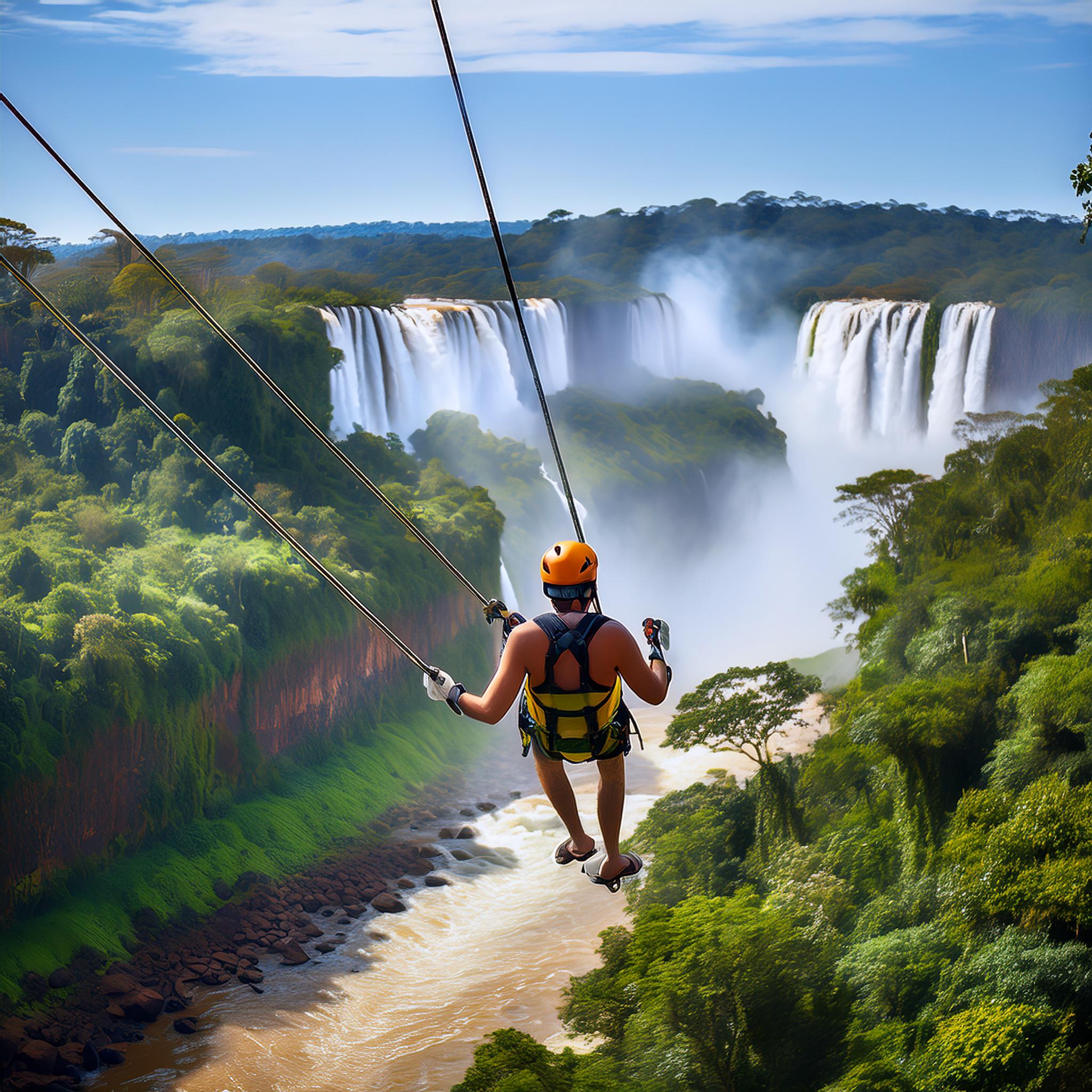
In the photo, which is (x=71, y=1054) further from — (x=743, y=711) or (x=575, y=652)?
(x=575, y=652)

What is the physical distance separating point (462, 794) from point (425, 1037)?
1525 cm

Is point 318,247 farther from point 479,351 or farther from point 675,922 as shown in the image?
point 675,922

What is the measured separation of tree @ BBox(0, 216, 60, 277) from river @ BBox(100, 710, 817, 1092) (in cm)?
3024

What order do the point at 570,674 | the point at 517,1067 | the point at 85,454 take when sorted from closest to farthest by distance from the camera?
the point at 570,674 < the point at 517,1067 < the point at 85,454

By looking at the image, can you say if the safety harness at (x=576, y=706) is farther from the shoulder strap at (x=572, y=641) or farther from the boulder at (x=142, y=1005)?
the boulder at (x=142, y=1005)

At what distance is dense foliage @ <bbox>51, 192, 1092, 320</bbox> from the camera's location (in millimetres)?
88875

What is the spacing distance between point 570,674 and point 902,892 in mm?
21627

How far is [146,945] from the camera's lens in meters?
28.8

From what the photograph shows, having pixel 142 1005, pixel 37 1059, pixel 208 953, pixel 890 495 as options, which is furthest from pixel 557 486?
pixel 37 1059

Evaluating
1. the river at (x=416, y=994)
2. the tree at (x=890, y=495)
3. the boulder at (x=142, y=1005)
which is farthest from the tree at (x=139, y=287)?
the tree at (x=890, y=495)

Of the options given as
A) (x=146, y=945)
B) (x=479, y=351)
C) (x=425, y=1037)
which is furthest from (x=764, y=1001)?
(x=479, y=351)

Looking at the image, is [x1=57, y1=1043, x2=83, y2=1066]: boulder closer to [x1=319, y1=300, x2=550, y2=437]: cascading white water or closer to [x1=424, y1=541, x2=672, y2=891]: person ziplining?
[x1=424, y1=541, x2=672, y2=891]: person ziplining

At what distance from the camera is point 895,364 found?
71.2 metres

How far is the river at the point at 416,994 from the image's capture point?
1023 inches
